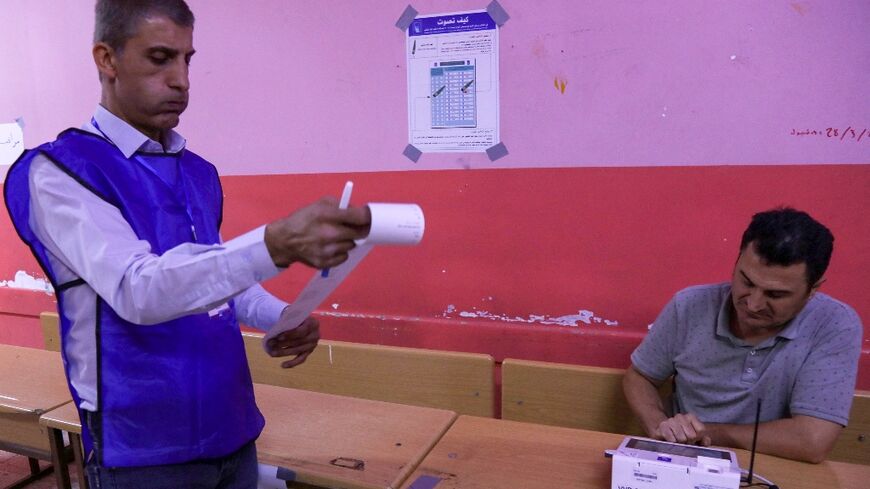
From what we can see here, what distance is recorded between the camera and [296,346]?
1.34m

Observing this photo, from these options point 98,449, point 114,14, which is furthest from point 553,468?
point 114,14

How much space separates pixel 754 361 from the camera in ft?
5.24

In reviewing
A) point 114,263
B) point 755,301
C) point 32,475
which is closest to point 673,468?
point 755,301

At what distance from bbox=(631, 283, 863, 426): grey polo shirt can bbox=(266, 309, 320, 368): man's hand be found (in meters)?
1.06

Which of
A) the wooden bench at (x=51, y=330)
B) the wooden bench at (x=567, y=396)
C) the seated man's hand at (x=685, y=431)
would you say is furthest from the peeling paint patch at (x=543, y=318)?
the wooden bench at (x=51, y=330)

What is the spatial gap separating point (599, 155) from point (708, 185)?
1.21ft

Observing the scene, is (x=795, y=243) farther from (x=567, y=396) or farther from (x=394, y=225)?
(x=394, y=225)

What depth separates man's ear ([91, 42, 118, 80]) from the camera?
1.09 metres

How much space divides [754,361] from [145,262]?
4.92ft

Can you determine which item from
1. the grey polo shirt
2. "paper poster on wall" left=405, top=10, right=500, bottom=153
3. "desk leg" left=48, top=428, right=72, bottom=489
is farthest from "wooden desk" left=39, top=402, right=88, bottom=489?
the grey polo shirt

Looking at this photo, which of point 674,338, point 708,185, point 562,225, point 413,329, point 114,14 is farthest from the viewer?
point 413,329

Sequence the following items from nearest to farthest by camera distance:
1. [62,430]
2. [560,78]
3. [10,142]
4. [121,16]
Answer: [121,16]
[62,430]
[560,78]
[10,142]

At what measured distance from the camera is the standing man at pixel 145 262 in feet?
2.88

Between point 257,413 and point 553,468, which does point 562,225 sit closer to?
point 553,468
